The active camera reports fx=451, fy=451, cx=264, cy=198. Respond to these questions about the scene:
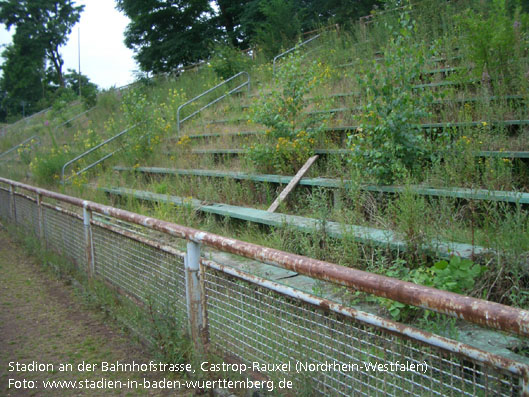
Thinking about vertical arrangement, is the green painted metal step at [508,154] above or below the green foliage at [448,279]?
above

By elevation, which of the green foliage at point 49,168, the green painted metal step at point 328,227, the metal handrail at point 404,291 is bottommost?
the green painted metal step at point 328,227

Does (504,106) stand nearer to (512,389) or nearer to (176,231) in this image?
(176,231)

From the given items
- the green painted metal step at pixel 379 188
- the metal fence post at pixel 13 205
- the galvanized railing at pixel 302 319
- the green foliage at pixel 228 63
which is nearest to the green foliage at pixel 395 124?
the green painted metal step at pixel 379 188

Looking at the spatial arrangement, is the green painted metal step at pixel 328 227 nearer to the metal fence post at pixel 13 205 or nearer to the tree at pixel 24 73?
the metal fence post at pixel 13 205

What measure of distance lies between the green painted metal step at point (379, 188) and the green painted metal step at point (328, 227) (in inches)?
21.5

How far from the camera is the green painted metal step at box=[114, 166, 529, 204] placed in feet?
13.6

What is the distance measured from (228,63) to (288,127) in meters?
7.79

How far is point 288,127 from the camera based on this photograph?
7.03m

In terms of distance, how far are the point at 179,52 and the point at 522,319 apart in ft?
74.5

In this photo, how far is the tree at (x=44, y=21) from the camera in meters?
52.5

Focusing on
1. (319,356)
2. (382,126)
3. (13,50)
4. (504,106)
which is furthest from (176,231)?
(13,50)

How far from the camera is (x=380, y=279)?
1.86m

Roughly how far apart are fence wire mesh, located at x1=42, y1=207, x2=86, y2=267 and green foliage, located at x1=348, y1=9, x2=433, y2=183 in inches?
131

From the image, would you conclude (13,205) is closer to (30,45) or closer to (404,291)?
(404,291)
